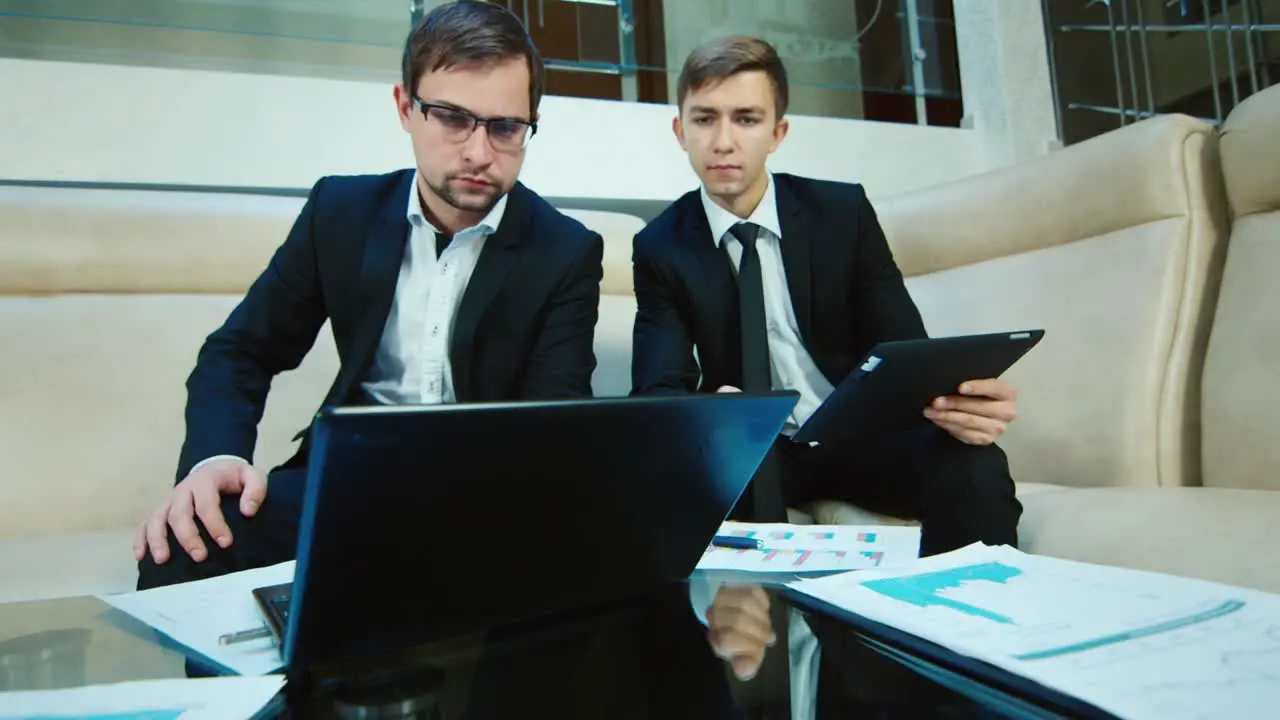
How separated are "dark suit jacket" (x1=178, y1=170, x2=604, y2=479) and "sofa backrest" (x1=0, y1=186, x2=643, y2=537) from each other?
0.41 m

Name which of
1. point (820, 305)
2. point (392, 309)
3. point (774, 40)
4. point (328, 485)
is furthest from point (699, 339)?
point (774, 40)

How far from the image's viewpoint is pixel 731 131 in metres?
1.47

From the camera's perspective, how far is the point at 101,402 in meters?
1.48

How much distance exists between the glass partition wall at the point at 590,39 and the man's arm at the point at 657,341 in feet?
3.42

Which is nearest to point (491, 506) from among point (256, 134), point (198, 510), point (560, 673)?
point (560, 673)

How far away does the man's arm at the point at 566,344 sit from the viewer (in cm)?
131

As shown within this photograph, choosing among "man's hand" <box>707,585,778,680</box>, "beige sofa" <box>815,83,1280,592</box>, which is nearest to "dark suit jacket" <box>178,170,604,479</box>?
"beige sofa" <box>815,83,1280,592</box>

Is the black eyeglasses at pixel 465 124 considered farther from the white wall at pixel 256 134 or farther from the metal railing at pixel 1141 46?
the metal railing at pixel 1141 46

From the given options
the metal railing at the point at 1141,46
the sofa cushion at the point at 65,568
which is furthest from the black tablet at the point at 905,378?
the metal railing at the point at 1141,46

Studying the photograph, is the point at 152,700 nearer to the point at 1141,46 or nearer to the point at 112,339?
the point at 112,339

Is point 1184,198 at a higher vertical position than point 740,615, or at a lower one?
higher

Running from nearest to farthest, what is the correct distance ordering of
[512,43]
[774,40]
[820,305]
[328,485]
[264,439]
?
1. [328,485]
2. [512,43]
3. [820,305]
4. [264,439]
5. [774,40]

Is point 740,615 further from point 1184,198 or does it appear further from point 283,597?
point 1184,198

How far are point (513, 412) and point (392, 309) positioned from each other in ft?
2.93
